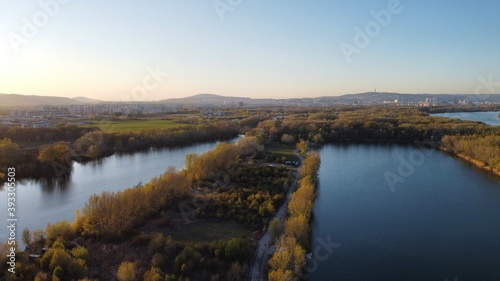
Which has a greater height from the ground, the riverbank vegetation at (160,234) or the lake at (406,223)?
the riverbank vegetation at (160,234)

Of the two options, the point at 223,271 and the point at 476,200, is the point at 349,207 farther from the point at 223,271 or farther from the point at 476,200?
the point at 223,271

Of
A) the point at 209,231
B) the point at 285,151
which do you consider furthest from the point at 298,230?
the point at 285,151

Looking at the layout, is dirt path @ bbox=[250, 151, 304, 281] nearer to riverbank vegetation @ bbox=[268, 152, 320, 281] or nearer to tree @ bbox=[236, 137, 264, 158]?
riverbank vegetation @ bbox=[268, 152, 320, 281]

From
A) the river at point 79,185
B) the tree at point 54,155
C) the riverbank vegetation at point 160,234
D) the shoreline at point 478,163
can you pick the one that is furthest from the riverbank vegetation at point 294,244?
the tree at point 54,155

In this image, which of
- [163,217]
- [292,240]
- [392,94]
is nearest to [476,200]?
[292,240]

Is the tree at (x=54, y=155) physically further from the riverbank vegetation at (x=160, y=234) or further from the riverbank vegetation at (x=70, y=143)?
the riverbank vegetation at (x=160, y=234)

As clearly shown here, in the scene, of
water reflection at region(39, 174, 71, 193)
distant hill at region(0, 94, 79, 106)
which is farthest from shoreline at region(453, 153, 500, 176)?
distant hill at region(0, 94, 79, 106)
